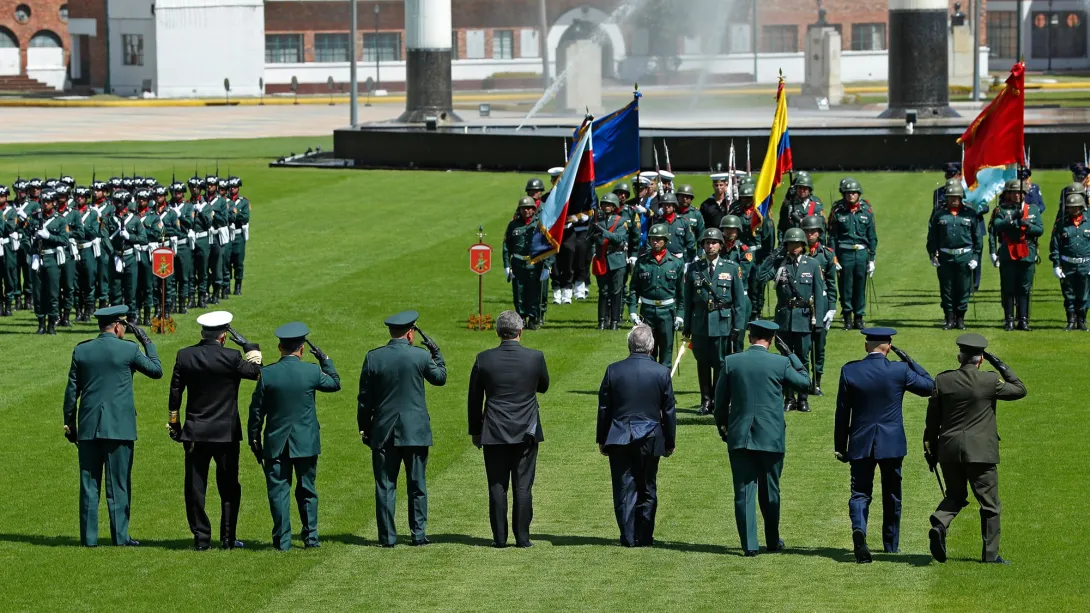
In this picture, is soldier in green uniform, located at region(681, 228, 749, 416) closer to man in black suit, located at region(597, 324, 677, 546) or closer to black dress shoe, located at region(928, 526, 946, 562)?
man in black suit, located at region(597, 324, 677, 546)

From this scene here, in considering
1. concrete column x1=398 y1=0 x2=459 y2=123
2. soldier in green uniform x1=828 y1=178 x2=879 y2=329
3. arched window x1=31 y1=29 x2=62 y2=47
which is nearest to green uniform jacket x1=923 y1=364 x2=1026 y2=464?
soldier in green uniform x1=828 y1=178 x2=879 y2=329

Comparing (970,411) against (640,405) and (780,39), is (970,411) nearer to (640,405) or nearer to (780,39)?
(640,405)

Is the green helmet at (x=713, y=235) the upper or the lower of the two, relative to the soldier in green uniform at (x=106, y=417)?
upper

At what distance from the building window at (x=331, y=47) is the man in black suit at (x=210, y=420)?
76234 mm

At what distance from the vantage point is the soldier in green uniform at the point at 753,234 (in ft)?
75.9

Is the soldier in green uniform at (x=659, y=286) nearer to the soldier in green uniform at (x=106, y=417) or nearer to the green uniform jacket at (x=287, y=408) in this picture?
the green uniform jacket at (x=287, y=408)

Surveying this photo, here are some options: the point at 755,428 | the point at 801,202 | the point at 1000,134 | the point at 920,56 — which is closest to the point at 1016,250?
the point at 1000,134

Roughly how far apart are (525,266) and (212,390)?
10820mm

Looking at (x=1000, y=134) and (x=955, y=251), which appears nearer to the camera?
(x=955, y=251)

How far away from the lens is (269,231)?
34.6 meters

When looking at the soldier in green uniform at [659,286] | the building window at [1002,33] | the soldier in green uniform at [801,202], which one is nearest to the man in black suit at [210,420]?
the soldier in green uniform at [659,286]

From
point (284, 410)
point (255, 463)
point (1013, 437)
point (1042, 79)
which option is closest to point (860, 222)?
point (1013, 437)

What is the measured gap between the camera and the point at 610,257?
2408cm

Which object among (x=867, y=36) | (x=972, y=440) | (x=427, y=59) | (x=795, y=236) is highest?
(x=867, y=36)
